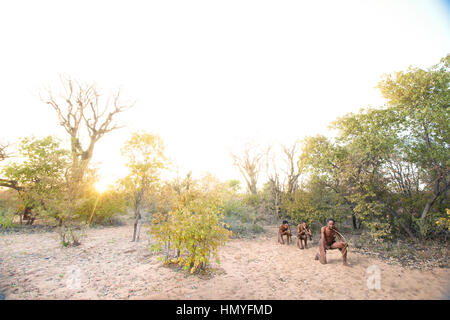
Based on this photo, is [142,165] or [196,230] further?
[142,165]

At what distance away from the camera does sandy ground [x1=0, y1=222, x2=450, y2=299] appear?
3766 mm

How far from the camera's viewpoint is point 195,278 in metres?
4.42

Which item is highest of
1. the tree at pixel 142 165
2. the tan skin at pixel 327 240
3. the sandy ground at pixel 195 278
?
the tree at pixel 142 165

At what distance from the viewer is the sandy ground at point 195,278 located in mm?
3766

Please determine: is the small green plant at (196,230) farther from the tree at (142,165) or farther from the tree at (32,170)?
the tree at (32,170)

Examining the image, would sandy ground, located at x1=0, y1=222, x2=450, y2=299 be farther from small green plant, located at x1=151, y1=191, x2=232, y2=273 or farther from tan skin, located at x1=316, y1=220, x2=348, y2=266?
small green plant, located at x1=151, y1=191, x2=232, y2=273

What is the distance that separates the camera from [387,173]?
27.6 feet

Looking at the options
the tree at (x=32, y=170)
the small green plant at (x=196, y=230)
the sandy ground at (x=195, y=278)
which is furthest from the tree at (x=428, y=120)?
the tree at (x=32, y=170)

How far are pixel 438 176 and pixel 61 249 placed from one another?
526 inches

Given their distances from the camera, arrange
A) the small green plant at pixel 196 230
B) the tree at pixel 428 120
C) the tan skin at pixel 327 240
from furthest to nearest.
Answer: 1. the tree at pixel 428 120
2. the tan skin at pixel 327 240
3. the small green plant at pixel 196 230

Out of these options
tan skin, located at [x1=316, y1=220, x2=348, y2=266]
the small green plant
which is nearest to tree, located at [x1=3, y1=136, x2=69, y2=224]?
the small green plant

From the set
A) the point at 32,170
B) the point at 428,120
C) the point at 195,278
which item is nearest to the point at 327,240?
the point at 195,278

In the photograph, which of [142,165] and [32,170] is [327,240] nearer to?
[142,165]
